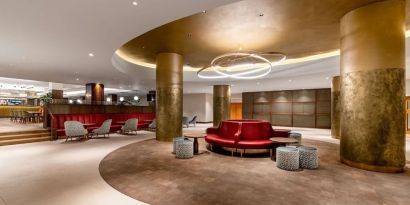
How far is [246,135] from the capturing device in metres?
6.59

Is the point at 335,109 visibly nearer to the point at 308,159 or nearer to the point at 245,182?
the point at 308,159

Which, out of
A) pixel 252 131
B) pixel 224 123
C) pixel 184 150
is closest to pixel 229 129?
pixel 224 123

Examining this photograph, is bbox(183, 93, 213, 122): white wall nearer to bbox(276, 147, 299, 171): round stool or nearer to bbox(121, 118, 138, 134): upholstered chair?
bbox(121, 118, 138, 134): upholstered chair

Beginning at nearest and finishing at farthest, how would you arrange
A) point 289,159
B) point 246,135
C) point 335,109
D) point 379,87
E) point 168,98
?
point 379,87
point 289,159
point 246,135
point 168,98
point 335,109

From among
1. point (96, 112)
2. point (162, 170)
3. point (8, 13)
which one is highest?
point (8, 13)

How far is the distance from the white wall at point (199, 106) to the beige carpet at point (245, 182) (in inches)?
617

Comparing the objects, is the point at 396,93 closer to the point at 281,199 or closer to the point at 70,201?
the point at 281,199

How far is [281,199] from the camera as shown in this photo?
320cm

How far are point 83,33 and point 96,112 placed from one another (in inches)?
333

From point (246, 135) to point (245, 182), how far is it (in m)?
2.71

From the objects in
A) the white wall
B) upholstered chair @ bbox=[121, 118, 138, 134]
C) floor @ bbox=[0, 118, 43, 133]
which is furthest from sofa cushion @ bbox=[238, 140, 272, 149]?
the white wall

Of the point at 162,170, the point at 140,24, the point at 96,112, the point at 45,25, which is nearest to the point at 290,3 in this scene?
the point at 140,24

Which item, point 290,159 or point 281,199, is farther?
point 290,159

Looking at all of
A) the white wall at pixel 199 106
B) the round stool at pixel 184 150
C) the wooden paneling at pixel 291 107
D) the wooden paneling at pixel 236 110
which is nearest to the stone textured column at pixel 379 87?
the round stool at pixel 184 150
